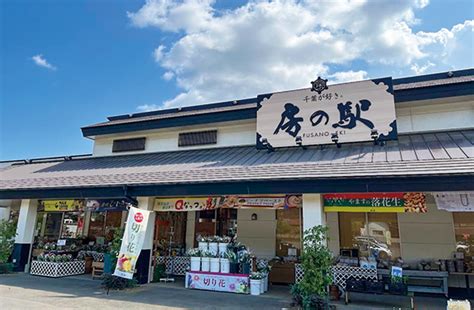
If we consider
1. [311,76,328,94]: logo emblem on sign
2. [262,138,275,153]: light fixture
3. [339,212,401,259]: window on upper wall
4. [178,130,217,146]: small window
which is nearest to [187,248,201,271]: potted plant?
[262,138,275,153]: light fixture

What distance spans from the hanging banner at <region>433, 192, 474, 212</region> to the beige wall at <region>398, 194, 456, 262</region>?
75.4 inches

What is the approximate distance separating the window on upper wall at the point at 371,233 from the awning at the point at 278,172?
236 centimetres

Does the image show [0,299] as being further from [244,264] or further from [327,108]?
[327,108]

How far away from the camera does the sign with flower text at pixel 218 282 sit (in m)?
8.56

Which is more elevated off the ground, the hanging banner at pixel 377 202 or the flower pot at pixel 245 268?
the hanging banner at pixel 377 202

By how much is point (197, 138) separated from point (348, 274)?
7111 millimetres

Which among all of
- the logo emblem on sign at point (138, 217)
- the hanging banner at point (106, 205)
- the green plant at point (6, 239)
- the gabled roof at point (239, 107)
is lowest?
the green plant at point (6, 239)

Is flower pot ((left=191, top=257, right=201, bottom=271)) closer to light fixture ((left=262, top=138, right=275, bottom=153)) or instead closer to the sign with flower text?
the sign with flower text

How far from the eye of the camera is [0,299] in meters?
7.13

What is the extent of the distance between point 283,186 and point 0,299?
6.87 m

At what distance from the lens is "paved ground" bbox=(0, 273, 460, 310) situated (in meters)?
6.95

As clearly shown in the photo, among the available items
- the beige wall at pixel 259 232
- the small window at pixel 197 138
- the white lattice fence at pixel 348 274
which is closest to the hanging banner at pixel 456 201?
the white lattice fence at pixel 348 274

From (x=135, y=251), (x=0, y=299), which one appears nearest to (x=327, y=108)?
(x=135, y=251)

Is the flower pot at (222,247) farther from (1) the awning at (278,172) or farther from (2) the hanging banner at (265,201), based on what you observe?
(1) the awning at (278,172)
